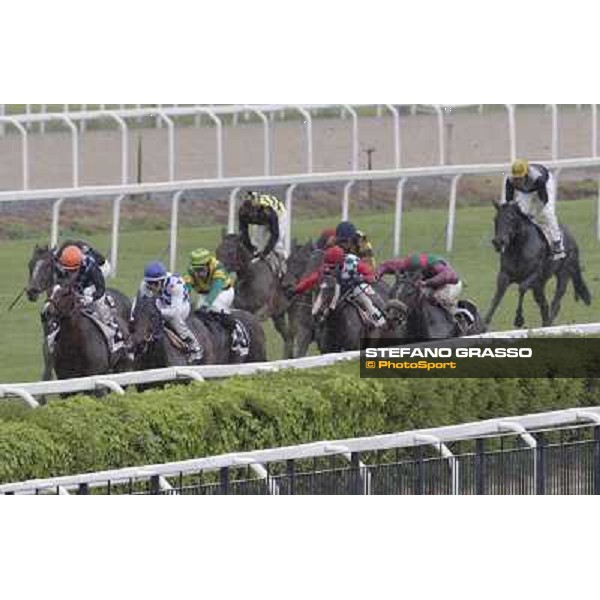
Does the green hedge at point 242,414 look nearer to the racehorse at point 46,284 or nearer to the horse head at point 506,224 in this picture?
the racehorse at point 46,284

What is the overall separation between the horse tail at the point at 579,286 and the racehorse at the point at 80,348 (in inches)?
152

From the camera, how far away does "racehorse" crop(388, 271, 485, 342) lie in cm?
1886

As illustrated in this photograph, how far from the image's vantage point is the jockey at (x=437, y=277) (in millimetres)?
19188

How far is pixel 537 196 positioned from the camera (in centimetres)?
2069

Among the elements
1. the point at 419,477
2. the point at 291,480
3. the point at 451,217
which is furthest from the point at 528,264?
the point at 291,480

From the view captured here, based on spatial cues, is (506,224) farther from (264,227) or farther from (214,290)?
(214,290)

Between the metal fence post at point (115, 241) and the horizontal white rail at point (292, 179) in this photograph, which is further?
the horizontal white rail at point (292, 179)

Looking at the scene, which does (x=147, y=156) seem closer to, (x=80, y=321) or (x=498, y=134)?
(x=498, y=134)

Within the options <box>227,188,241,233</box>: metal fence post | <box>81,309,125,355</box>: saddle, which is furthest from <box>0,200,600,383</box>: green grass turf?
<box>81,309,125,355</box>: saddle

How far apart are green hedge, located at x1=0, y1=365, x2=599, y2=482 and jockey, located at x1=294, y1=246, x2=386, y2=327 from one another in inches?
55.1

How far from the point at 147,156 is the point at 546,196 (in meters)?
3.70

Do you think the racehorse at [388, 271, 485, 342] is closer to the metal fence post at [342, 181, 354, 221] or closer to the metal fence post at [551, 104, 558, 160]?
the metal fence post at [342, 181, 354, 221]

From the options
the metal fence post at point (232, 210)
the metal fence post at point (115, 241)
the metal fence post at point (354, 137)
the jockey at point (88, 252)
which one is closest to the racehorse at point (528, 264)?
the metal fence post at point (354, 137)
